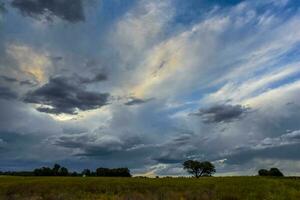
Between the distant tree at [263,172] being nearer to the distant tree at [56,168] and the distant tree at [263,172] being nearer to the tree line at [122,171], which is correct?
the tree line at [122,171]

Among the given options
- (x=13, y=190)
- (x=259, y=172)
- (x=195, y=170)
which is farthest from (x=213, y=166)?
(x=13, y=190)

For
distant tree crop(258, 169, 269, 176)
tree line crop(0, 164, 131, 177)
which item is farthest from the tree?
distant tree crop(258, 169, 269, 176)

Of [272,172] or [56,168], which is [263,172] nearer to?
[272,172]

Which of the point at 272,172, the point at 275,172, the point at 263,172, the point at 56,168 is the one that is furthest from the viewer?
the point at 56,168

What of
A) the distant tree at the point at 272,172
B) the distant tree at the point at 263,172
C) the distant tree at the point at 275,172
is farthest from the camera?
the distant tree at the point at 263,172

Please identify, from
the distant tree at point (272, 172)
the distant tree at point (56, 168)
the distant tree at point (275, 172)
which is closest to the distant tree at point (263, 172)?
the distant tree at point (272, 172)

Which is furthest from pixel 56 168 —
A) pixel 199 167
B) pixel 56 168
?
pixel 199 167

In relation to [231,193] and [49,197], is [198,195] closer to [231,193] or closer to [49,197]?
[231,193]

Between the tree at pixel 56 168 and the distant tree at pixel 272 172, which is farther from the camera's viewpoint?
the tree at pixel 56 168

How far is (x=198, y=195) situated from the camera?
36.9m

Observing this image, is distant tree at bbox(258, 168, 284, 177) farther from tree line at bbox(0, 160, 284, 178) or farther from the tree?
the tree

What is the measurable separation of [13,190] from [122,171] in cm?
7774

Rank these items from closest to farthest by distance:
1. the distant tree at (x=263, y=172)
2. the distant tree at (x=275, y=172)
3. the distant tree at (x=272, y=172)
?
1. the distant tree at (x=275, y=172)
2. the distant tree at (x=272, y=172)
3. the distant tree at (x=263, y=172)

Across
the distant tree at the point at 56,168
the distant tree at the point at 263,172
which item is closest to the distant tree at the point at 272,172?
the distant tree at the point at 263,172
